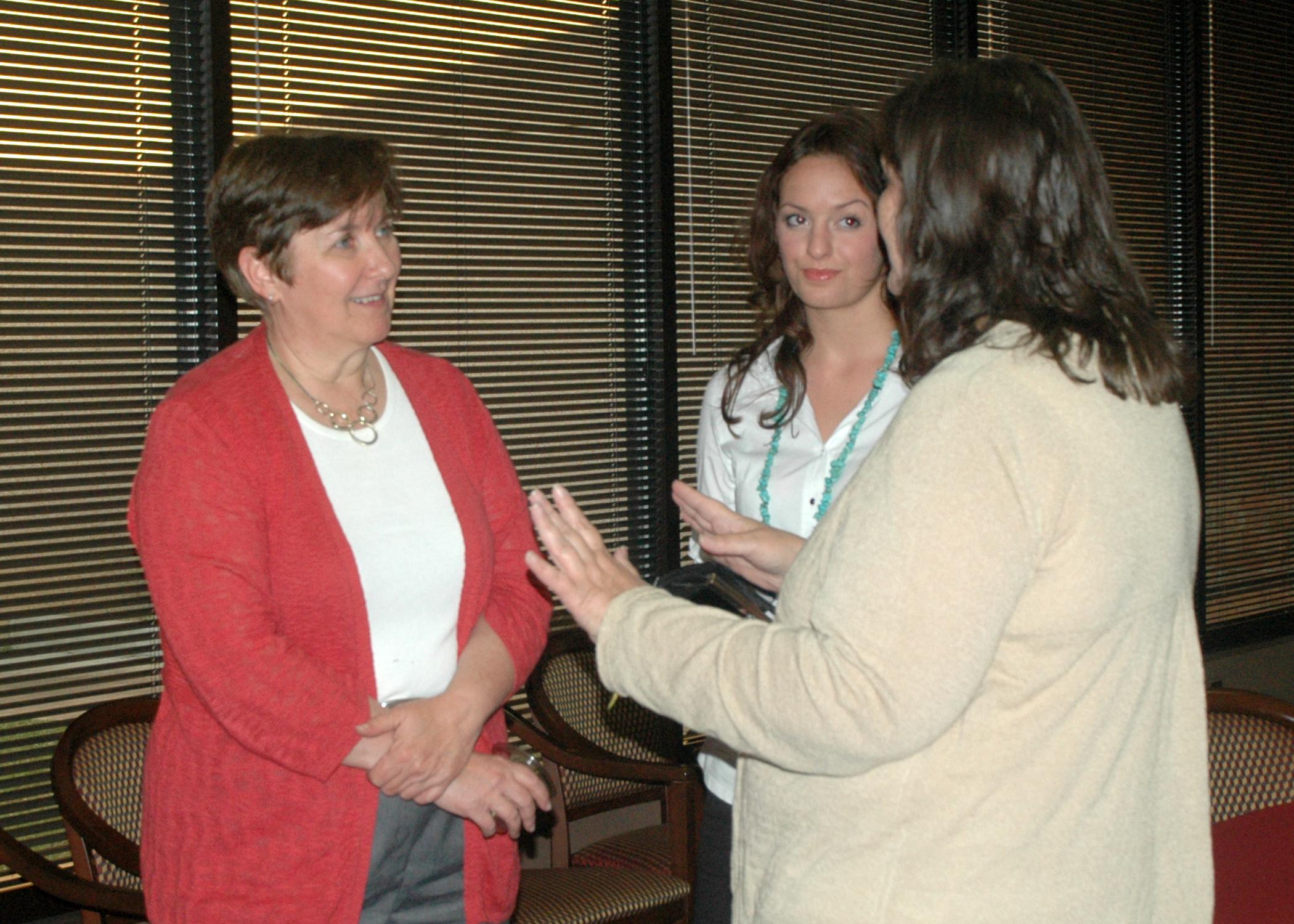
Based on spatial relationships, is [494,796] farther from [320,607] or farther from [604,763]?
[604,763]

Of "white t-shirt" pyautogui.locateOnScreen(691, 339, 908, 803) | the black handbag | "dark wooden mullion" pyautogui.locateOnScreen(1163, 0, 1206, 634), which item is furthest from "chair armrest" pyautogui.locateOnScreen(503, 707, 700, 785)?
"dark wooden mullion" pyautogui.locateOnScreen(1163, 0, 1206, 634)

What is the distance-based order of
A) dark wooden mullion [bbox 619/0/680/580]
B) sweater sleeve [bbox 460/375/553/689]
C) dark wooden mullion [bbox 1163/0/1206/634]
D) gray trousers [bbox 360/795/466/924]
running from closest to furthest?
gray trousers [bbox 360/795/466/924] → sweater sleeve [bbox 460/375/553/689] → dark wooden mullion [bbox 619/0/680/580] → dark wooden mullion [bbox 1163/0/1206/634]

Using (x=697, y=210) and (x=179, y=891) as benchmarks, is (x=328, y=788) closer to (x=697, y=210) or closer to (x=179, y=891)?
(x=179, y=891)

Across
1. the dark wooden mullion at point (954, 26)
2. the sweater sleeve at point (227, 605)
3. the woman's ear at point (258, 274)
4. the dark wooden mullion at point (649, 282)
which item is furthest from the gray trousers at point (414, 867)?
the dark wooden mullion at point (954, 26)

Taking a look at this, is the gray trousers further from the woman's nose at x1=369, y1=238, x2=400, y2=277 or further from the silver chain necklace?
the woman's nose at x1=369, y1=238, x2=400, y2=277

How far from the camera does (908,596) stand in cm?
114

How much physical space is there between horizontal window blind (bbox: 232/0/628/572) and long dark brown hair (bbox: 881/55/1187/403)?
2.34 m

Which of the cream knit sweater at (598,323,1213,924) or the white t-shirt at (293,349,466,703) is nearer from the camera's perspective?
the cream knit sweater at (598,323,1213,924)

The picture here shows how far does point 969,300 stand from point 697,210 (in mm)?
2843

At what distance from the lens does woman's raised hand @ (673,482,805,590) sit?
1.85 m

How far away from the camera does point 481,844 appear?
1.95 metres

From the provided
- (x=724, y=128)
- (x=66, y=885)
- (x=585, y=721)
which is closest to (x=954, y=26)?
(x=724, y=128)

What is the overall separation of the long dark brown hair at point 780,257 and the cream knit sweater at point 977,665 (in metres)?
1.08

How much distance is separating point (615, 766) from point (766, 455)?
1.02 metres
